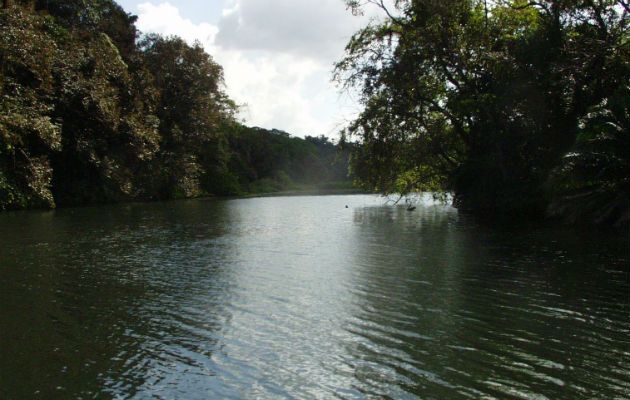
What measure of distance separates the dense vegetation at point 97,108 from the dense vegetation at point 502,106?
432 cm

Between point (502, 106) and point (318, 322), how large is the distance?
60.9ft

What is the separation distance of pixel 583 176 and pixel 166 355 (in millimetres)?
15461

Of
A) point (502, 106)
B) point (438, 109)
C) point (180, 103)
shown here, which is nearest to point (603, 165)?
point (502, 106)

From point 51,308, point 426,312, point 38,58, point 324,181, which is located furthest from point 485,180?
point 324,181

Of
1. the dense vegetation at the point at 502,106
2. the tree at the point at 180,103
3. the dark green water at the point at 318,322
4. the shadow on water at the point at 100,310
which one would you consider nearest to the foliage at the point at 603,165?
the dense vegetation at the point at 502,106

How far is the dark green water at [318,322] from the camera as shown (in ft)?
17.0

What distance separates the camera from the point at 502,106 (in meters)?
22.9

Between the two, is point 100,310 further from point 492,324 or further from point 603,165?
point 603,165

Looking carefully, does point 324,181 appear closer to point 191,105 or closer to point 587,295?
point 191,105

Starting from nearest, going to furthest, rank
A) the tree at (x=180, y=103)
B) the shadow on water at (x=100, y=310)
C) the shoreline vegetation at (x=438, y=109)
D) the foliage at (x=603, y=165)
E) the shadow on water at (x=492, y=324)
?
the shadow on water at (x=492, y=324) < the shadow on water at (x=100, y=310) < the foliage at (x=603, y=165) < the shoreline vegetation at (x=438, y=109) < the tree at (x=180, y=103)

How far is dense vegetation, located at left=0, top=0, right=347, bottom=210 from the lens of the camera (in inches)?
1018

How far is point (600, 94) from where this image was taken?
20469mm

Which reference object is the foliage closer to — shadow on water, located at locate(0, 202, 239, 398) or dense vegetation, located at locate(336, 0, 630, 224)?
dense vegetation, located at locate(336, 0, 630, 224)

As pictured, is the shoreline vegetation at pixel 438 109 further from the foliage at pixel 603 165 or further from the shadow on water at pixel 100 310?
the shadow on water at pixel 100 310
